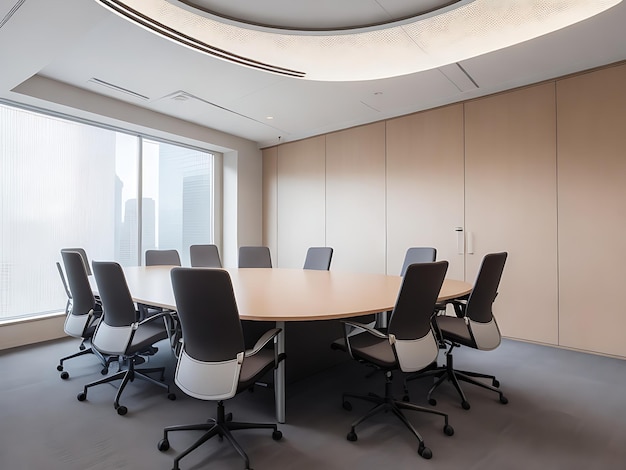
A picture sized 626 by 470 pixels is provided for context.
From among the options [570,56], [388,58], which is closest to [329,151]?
[388,58]

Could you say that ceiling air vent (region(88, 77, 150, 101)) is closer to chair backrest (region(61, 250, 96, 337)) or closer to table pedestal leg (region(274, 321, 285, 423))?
chair backrest (region(61, 250, 96, 337))

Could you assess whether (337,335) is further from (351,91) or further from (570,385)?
(351,91)

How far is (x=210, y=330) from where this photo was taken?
5.89 ft

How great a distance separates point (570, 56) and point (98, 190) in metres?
5.92

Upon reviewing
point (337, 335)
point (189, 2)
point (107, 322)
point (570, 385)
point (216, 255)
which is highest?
point (189, 2)

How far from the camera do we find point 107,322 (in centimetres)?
262

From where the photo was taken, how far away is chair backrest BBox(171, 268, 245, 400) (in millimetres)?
1747

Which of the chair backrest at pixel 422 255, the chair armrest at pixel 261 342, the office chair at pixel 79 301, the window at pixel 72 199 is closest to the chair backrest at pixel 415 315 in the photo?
the chair armrest at pixel 261 342

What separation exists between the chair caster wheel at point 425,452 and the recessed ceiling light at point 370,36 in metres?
3.11

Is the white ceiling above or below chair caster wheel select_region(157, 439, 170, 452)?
above

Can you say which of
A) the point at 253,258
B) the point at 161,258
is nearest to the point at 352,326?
the point at 253,258

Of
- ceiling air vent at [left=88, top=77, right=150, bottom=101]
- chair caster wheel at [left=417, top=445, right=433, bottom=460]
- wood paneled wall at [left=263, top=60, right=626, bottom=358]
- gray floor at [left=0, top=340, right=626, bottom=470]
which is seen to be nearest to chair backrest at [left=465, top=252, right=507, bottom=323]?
gray floor at [left=0, top=340, right=626, bottom=470]

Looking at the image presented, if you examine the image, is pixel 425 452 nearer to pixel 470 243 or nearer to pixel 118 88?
pixel 470 243

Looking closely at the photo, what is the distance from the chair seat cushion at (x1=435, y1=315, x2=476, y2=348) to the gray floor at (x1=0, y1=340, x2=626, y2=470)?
0.48 metres
